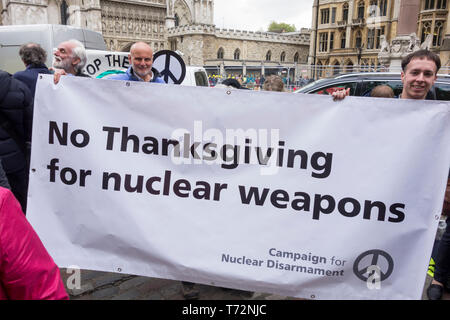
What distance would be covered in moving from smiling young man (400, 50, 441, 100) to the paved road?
1800 mm

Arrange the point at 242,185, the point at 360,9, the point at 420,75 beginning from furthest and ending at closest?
1. the point at 360,9
2. the point at 420,75
3. the point at 242,185

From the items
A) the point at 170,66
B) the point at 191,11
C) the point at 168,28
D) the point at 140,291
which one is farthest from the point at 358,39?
the point at 140,291

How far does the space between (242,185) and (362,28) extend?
155 ft

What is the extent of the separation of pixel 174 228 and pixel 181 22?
62.4m

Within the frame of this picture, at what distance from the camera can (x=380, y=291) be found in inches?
89.0

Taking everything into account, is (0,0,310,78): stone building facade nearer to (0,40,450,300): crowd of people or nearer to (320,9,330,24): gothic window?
(320,9,330,24): gothic window

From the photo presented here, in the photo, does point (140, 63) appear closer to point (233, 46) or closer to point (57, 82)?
point (57, 82)

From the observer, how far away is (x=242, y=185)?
237 centimetres

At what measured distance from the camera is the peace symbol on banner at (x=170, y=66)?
196 inches

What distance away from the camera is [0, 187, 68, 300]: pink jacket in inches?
45.1

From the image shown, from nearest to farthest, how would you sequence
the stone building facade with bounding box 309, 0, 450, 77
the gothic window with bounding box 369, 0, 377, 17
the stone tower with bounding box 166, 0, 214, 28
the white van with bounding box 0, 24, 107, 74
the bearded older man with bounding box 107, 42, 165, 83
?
the bearded older man with bounding box 107, 42, 165, 83 < the white van with bounding box 0, 24, 107, 74 < the stone building facade with bounding box 309, 0, 450, 77 < the gothic window with bounding box 369, 0, 377, 17 < the stone tower with bounding box 166, 0, 214, 28

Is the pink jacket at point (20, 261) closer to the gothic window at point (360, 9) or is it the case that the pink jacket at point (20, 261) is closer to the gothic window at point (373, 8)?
the gothic window at point (373, 8)

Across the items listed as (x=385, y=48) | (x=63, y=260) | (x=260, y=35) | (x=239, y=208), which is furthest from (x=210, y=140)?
(x=260, y=35)

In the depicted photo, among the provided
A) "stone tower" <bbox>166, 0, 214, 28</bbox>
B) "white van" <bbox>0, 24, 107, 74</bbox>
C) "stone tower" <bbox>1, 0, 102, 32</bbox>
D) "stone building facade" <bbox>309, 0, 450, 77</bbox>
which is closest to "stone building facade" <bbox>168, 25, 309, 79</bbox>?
"stone building facade" <bbox>309, 0, 450, 77</bbox>
